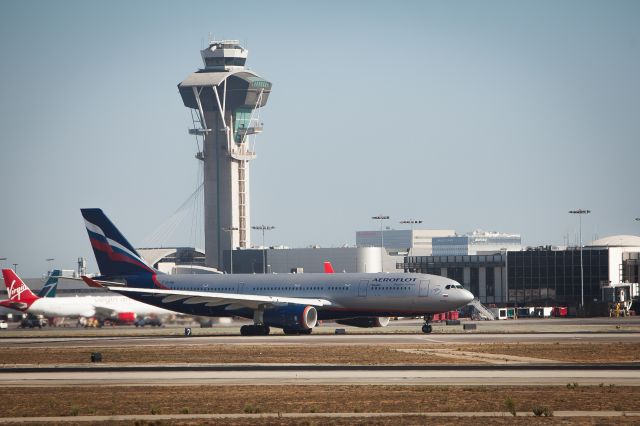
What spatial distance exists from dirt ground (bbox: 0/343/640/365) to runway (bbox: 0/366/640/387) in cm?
548

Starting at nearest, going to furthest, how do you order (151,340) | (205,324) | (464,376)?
(464,376)
(151,340)
(205,324)

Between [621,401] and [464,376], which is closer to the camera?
[621,401]

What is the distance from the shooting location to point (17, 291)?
383 feet

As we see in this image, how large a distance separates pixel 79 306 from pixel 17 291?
10.4 m

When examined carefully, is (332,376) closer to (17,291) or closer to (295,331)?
(295,331)

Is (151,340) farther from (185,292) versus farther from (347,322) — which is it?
(347,322)

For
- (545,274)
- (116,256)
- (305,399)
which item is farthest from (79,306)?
(305,399)

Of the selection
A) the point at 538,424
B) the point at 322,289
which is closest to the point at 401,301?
the point at 322,289

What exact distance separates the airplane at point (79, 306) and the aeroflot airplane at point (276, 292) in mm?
7225

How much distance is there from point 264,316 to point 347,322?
833 centimetres

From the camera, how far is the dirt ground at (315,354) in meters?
54.5

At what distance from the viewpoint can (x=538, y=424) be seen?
30188mm

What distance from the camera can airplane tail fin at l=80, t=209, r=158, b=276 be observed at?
306 feet

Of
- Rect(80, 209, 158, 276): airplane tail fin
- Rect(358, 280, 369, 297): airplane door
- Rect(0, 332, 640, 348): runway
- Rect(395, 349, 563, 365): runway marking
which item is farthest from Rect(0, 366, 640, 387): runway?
Rect(80, 209, 158, 276): airplane tail fin
